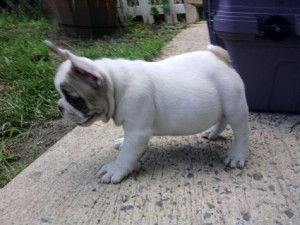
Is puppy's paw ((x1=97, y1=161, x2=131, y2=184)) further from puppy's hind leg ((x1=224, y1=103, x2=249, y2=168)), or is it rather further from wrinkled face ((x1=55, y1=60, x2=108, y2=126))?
puppy's hind leg ((x1=224, y1=103, x2=249, y2=168))

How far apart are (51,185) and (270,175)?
2.70ft

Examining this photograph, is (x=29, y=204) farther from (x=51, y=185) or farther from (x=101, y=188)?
(x=101, y=188)

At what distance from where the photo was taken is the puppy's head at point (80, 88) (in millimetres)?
1484

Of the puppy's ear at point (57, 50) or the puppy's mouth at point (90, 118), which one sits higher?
the puppy's ear at point (57, 50)

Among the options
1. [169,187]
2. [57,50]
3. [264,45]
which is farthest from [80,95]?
[264,45]

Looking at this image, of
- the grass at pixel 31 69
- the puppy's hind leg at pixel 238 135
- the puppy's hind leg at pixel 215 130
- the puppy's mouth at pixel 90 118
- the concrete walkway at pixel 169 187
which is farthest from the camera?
the grass at pixel 31 69

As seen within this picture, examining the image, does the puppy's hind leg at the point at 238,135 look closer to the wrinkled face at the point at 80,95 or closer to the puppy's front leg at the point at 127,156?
the puppy's front leg at the point at 127,156

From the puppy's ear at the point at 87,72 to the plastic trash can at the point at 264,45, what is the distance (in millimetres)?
815

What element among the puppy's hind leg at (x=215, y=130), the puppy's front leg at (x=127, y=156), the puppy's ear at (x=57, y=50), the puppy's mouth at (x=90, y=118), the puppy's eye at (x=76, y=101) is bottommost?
the puppy's hind leg at (x=215, y=130)

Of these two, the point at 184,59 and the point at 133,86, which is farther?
the point at 184,59

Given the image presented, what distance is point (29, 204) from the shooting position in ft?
5.09

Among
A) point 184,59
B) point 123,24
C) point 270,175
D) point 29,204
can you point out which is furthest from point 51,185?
point 123,24

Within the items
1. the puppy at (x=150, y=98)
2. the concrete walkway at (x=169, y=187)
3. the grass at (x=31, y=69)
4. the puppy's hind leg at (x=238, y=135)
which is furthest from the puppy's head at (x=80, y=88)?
the grass at (x=31, y=69)

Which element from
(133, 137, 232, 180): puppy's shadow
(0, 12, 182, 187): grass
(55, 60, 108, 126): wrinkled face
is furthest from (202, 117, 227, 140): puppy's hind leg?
(0, 12, 182, 187): grass
